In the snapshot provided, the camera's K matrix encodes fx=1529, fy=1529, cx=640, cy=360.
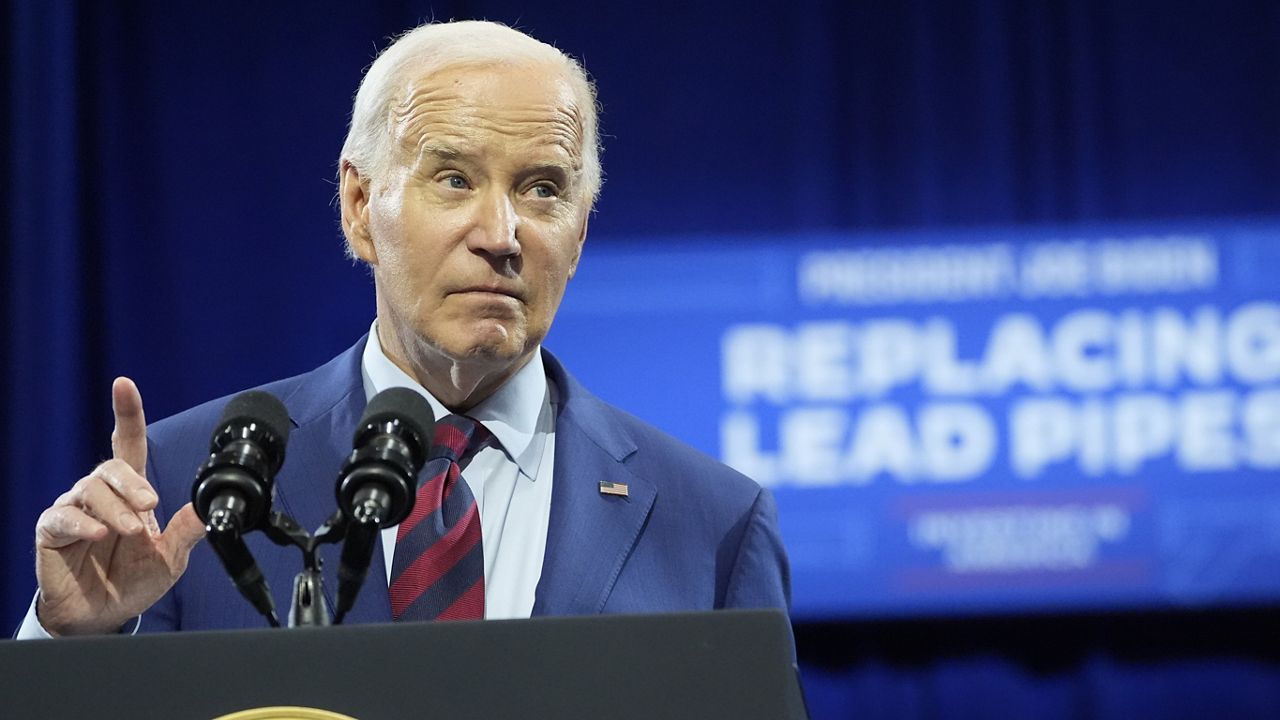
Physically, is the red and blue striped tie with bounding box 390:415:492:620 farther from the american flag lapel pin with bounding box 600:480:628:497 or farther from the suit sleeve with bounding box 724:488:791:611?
the suit sleeve with bounding box 724:488:791:611

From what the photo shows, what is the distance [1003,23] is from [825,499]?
1370mm

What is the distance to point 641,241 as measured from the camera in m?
4.04

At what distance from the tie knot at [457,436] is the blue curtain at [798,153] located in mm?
2294

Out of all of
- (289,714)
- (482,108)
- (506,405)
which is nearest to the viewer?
(289,714)

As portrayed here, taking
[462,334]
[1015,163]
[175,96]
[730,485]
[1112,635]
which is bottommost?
[1112,635]

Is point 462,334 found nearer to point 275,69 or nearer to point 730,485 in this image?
point 730,485

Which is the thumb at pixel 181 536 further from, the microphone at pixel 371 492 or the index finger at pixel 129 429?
the microphone at pixel 371 492

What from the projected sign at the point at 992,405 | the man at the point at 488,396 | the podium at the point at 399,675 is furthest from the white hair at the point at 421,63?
the projected sign at the point at 992,405

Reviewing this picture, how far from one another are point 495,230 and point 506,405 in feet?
0.80

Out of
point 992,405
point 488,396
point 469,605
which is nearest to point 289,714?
point 469,605

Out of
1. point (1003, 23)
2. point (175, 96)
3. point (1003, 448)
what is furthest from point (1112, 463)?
point (175, 96)

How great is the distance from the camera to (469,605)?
1.62m

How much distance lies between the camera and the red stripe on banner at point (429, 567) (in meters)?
1.63

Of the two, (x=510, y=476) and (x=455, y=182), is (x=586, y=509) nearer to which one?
(x=510, y=476)
